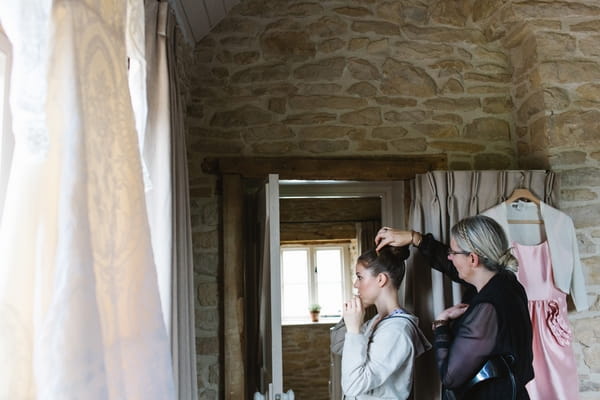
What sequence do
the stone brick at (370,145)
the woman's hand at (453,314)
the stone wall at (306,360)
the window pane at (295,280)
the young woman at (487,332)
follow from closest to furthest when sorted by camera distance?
the young woman at (487,332) → the woman's hand at (453,314) → the stone brick at (370,145) → the stone wall at (306,360) → the window pane at (295,280)

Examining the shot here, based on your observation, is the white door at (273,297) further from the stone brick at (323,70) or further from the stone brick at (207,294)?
the stone brick at (323,70)

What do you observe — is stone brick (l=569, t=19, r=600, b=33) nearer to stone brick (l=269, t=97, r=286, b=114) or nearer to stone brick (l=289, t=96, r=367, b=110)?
stone brick (l=289, t=96, r=367, b=110)

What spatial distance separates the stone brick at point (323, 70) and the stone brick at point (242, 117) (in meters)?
0.32

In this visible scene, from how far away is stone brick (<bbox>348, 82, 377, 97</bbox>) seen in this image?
314cm

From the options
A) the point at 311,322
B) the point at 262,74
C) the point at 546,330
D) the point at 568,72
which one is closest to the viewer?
the point at 546,330

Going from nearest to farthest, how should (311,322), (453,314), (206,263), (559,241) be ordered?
(453,314), (559,241), (206,263), (311,322)

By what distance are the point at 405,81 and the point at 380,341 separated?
173 centimetres

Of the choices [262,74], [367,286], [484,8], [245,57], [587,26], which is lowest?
[367,286]

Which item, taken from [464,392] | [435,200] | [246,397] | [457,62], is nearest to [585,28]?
[457,62]

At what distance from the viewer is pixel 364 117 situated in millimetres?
3129

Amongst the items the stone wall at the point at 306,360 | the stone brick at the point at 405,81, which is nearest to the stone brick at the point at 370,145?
the stone brick at the point at 405,81

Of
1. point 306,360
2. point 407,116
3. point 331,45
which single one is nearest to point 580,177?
point 407,116

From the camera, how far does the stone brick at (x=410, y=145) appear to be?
313 cm

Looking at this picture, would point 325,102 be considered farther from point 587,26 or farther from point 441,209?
point 587,26
